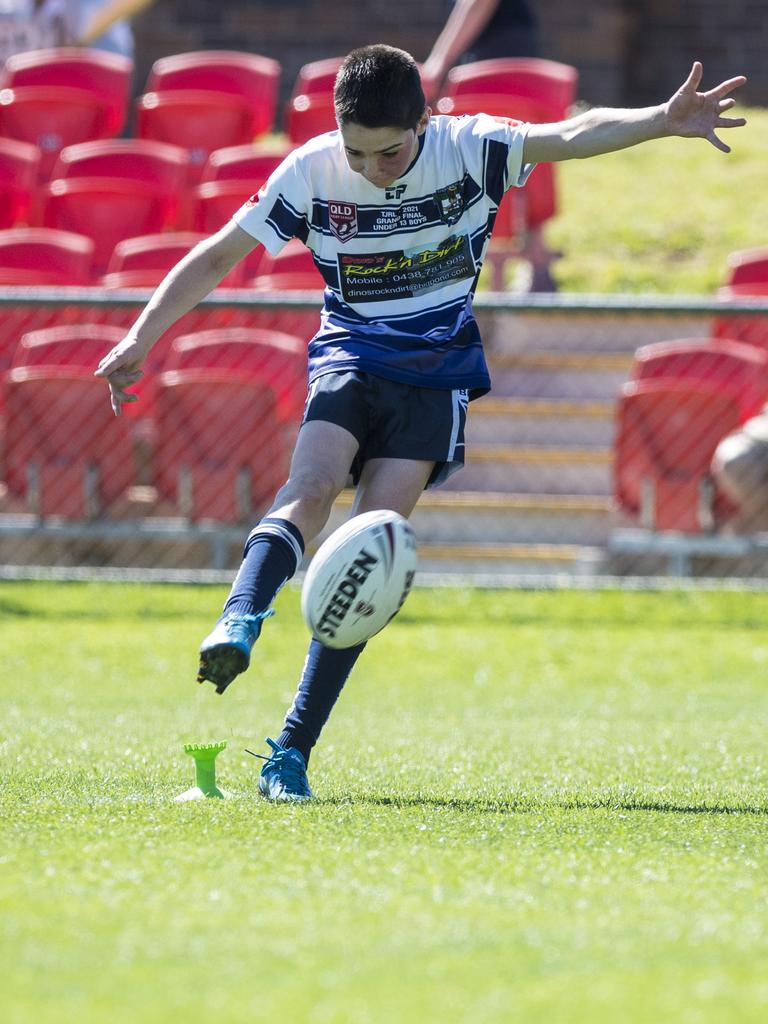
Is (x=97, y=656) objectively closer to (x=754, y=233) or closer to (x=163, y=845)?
(x=163, y=845)

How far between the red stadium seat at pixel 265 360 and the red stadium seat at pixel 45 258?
149 centimetres

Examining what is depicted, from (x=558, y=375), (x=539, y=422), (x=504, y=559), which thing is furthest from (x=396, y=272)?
(x=558, y=375)

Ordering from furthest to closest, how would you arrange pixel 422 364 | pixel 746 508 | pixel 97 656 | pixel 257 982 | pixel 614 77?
pixel 614 77
pixel 746 508
pixel 97 656
pixel 422 364
pixel 257 982

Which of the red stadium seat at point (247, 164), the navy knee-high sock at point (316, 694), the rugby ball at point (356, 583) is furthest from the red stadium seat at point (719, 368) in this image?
the rugby ball at point (356, 583)

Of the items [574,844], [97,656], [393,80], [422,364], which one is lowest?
[97,656]

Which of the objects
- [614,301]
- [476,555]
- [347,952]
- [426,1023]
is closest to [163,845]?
[347,952]

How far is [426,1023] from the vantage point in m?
2.14

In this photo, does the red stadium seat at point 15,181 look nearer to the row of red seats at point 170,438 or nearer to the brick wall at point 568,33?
the row of red seats at point 170,438

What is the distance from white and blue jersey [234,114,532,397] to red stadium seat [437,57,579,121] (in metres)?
7.04

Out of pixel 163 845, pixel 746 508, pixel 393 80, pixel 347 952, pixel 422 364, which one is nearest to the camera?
pixel 347 952

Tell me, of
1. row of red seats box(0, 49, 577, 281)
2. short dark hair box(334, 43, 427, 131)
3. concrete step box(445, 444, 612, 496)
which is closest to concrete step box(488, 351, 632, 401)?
concrete step box(445, 444, 612, 496)

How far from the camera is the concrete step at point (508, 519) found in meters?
10.0

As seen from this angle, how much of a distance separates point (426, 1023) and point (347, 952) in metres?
0.35

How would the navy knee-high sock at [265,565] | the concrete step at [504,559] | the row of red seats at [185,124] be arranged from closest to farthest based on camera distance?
1. the navy knee-high sock at [265,565]
2. the concrete step at [504,559]
3. the row of red seats at [185,124]
